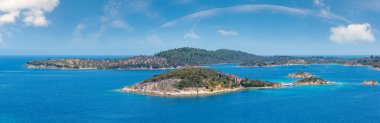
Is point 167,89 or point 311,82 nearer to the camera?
point 167,89

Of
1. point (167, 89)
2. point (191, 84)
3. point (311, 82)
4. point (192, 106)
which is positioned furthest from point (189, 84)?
point (311, 82)

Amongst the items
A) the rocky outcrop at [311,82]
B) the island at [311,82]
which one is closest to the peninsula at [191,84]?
the island at [311,82]

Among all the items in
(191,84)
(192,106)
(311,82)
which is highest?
(191,84)

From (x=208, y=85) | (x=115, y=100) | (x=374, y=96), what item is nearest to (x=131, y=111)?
(x=115, y=100)

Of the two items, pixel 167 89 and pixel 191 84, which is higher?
pixel 191 84

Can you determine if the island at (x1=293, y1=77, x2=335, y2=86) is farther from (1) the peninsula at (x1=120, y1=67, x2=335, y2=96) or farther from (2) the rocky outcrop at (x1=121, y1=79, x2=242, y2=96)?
(2) the rocky outcrop at (x1=121, y1=79, x2=242, y2=96)

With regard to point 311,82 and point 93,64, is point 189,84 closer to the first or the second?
point 311,82

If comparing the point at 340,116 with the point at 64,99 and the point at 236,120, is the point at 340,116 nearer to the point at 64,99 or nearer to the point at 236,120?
the point at 236,120

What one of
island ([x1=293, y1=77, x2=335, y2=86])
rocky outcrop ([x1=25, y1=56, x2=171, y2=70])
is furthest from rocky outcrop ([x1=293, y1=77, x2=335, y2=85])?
rocky outcrop ([x1=25, y1=56, x2=171, y2=70])

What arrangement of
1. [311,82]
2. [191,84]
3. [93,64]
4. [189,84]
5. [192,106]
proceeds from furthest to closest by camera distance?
[93,64] → [311,82] → [191,84] → [189,84] → [192,106]
